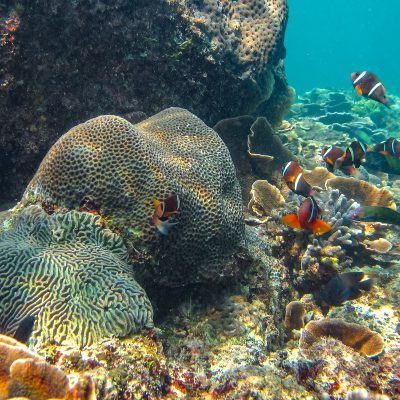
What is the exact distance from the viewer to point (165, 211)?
293 cm

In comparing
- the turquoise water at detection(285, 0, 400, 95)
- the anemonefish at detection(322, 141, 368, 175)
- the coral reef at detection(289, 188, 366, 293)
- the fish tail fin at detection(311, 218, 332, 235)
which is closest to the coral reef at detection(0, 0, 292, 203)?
the anemonefish at detection(322, 141, 368, 175)

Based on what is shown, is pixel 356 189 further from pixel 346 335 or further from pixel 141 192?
pixel 141 192

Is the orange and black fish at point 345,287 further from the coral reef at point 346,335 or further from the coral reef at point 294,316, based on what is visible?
the coral reef at point 346,335

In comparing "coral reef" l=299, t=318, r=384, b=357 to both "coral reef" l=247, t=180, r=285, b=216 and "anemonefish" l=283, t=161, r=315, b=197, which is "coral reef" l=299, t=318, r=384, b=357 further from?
"coral reef" l=247, t=180, r=285, b=216

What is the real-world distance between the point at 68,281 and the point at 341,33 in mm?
167937

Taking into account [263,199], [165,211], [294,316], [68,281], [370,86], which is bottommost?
[68,281]

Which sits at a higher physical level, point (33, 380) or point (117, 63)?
point (117, 63)

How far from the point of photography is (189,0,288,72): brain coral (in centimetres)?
549

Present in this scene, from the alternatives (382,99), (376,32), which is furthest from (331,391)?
(376,32)

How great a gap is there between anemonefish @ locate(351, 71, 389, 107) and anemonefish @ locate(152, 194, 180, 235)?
4214 mm

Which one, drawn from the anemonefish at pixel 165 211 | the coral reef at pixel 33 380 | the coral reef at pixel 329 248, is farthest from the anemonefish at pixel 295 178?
the coral reef at pixel 33 380

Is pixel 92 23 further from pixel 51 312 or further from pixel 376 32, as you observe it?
pixel 376 32

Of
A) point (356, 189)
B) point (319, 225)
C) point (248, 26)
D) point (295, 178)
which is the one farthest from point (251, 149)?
point (319, 225)

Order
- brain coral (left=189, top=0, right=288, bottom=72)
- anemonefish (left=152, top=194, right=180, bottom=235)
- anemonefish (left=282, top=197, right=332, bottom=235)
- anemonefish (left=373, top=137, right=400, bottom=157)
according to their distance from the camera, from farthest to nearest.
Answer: anemonefish (left=373, top=137, right=400, bottom=157)
brain coral (left=189, top=0, right=288, bottom=72)
anemonefish (left=282, top=197, right=332, bottom=235)
anemonefish (left=152, top=194, right=180, bottom=235)
